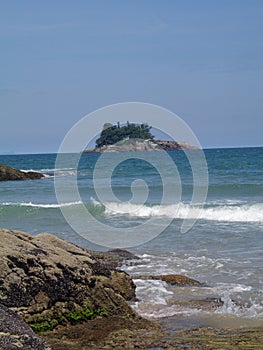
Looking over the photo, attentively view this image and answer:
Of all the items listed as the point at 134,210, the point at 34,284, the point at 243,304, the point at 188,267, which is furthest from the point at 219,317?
the point at 134,210

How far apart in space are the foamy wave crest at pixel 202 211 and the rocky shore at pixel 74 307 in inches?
610

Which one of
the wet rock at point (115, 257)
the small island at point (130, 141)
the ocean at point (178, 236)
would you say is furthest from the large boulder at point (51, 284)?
the small island at point (130, 141)

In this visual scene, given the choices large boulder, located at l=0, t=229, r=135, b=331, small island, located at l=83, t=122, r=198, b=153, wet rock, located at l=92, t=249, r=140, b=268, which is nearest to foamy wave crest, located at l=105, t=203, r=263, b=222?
wet rock, located at l=92, t=249, r=140, b=268

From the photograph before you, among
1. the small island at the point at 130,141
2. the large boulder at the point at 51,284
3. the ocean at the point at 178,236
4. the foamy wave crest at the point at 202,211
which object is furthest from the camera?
the small island at the point at 130,141

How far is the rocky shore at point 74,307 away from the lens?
7.08 metres

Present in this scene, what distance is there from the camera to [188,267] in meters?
13.1

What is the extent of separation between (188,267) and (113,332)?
5.78 meters

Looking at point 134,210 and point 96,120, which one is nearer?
point 96,120

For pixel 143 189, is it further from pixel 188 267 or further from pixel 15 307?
pixel 15 307

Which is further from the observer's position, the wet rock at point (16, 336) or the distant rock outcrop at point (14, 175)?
the distant rock outcrop at point (14, 175)

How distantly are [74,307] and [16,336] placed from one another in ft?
7.37

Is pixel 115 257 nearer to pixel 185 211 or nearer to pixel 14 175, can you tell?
pixel 185 211

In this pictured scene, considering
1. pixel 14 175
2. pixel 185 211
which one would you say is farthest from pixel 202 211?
pixel 14 175

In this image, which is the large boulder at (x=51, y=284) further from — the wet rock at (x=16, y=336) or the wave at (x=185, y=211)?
the wave at (x=185, y=211)
